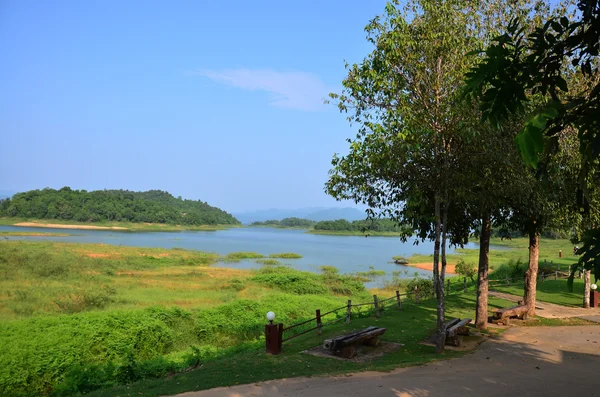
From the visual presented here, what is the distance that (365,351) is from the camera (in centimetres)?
1084

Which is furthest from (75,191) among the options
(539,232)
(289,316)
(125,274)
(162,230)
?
(539,232)

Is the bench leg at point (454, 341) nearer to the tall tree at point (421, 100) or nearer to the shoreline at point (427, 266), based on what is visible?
the tall tree at point (421, 100)

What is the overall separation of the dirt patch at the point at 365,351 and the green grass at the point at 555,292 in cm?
1039

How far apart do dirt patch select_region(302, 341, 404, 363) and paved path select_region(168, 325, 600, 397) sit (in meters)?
1.48

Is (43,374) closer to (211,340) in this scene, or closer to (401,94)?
(211,340)

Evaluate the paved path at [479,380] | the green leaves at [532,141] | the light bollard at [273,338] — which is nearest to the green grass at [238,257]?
the light bollard at [273,338]

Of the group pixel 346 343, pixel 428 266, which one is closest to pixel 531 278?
pixel 346 343

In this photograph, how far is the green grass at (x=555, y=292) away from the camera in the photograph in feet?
62.7

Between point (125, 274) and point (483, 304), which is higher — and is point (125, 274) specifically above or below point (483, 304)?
below

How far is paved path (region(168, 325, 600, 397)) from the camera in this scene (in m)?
7.38

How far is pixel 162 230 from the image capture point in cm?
12275

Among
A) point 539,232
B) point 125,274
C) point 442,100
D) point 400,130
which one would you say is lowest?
point 125,274

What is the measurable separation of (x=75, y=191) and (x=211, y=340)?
5068 inches

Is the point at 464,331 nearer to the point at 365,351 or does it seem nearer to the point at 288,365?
the point at 365,351
